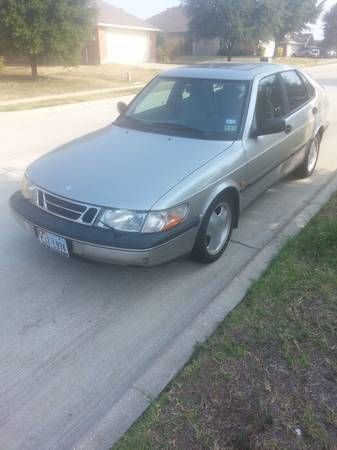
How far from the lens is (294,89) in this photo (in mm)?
5328

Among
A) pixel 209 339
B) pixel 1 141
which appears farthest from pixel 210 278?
pixel 1 141

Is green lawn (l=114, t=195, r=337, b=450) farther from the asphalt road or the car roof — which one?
the car roof

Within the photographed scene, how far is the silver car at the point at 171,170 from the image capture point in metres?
3.10

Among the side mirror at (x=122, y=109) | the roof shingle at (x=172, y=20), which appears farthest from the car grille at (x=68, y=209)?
the roof shingle at (x=172, y=20)

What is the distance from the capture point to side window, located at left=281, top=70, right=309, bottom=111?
16.8 ft

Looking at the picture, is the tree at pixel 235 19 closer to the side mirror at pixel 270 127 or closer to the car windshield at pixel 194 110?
the car windshield at pixel 194 110

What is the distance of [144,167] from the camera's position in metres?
3.47

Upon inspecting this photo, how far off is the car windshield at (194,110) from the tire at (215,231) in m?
0.67

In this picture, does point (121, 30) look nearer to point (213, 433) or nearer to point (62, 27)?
point (62, 27)

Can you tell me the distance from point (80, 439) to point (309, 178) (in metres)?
5.11

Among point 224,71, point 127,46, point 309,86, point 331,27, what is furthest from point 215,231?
point 331,27

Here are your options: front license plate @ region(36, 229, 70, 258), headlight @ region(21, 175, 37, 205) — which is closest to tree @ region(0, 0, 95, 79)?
headlight @ region(21, 175, 37, 205)

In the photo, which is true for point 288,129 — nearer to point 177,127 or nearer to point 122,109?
point 177,127

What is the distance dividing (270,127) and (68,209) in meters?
2.12
